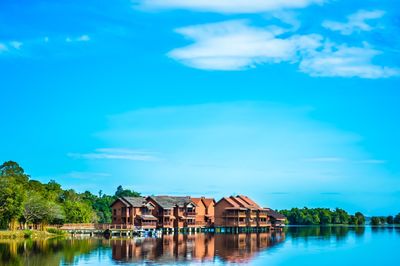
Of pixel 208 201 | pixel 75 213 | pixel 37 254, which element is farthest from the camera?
pixel 208 201

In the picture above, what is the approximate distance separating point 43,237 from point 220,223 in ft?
161

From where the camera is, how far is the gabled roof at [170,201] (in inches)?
4239

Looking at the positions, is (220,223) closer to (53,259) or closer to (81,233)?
(81,233)

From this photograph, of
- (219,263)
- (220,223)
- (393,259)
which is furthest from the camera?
(220,223)

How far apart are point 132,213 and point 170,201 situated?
43.8ft

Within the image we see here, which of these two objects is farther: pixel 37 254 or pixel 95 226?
pixel 95 226

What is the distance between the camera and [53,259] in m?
46.2

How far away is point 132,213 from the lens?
9944 cm

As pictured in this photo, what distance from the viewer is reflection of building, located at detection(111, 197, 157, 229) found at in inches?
3910

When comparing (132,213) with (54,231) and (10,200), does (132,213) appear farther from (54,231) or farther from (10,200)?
(10,200)

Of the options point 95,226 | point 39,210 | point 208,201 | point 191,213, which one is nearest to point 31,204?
point 39,210

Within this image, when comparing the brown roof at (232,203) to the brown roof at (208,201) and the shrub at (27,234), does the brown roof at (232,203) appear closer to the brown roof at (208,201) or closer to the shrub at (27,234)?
the brown roof at (208,201)

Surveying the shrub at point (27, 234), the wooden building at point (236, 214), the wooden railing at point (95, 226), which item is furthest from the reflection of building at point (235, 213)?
the shrub at point (27, 234)

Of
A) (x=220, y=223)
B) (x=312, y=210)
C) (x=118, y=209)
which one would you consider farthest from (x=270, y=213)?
(x=312, y=210)
